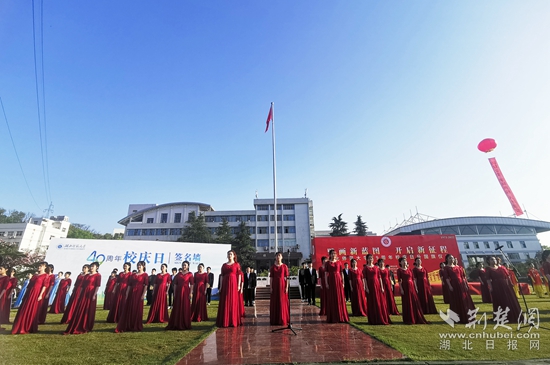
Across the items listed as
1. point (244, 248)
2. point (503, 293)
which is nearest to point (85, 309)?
point (503, 293)

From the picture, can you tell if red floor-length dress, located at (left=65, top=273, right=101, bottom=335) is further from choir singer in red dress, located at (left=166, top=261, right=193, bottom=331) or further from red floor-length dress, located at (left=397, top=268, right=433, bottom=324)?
red floor-length dress, located at (left=397, top=268, right=433, bottom=324)

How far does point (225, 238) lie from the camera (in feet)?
114

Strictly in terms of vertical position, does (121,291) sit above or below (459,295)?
above

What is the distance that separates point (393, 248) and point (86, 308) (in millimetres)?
15938

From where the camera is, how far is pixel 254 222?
39.5 meters

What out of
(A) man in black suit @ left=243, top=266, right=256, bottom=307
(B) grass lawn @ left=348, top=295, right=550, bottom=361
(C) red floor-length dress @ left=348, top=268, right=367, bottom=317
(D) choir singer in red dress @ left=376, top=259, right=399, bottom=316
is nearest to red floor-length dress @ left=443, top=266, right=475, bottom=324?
(B) grass lawn @ left=348, top=295, right=550, bottom=361

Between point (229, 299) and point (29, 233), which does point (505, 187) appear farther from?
point (29, 233)

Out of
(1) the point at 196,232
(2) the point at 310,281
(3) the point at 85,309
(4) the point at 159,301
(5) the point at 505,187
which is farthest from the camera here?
(1) the point at 196,232

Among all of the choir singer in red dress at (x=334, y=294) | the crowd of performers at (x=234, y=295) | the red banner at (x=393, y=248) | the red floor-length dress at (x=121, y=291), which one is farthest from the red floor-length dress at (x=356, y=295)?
the red banner at (x=393, y=248)

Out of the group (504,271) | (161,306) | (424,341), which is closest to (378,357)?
(424,341)

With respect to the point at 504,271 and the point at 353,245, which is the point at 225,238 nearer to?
the point at 353,245

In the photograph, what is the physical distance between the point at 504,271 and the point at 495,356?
11.9 ft

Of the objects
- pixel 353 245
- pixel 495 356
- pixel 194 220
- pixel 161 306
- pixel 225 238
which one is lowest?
pixel 495 356

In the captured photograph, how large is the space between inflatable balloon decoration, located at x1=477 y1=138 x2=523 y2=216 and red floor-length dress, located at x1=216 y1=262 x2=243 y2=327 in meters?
9.85
